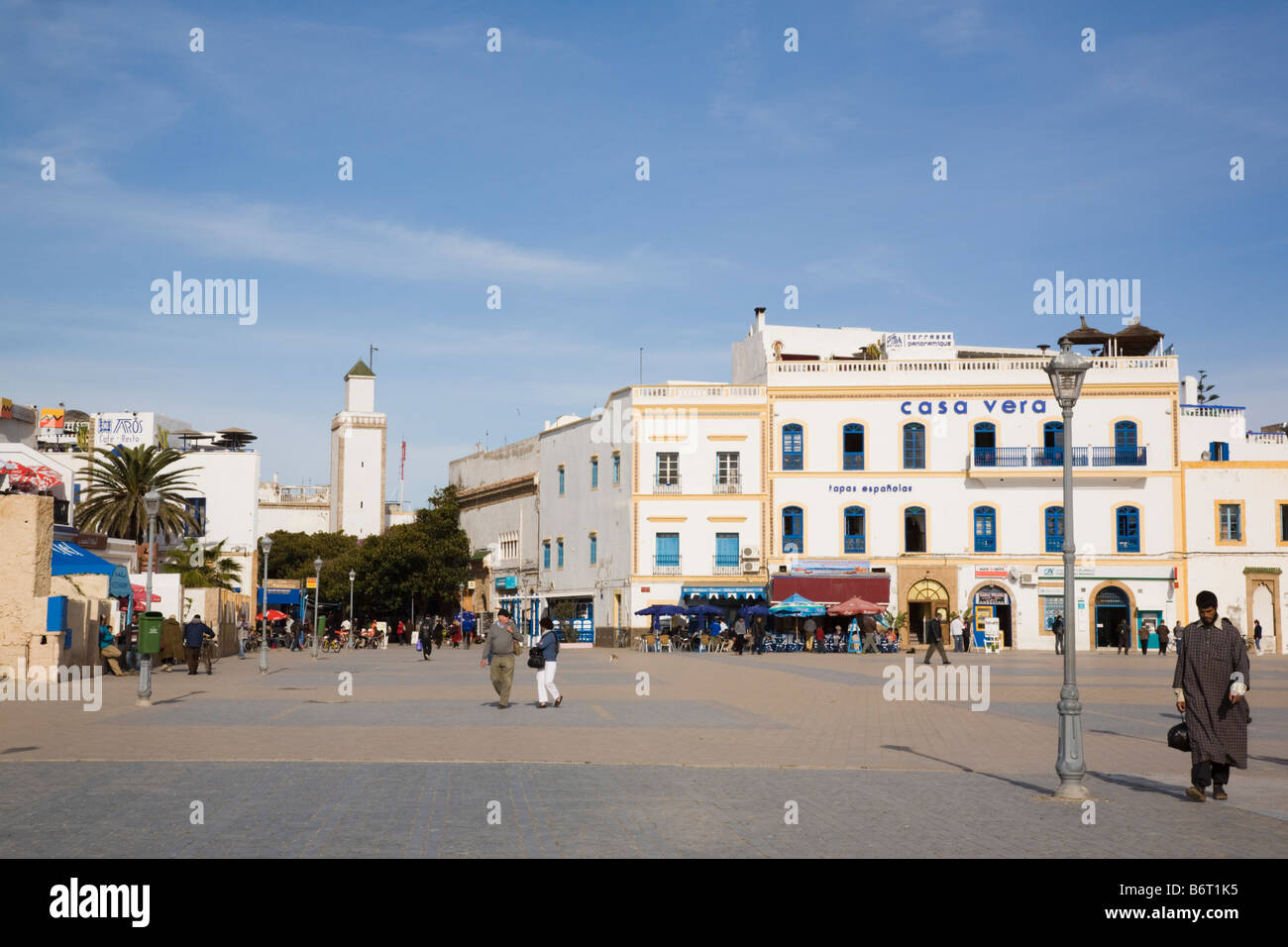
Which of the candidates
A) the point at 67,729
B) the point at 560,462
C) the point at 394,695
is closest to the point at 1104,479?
the point at 560,462

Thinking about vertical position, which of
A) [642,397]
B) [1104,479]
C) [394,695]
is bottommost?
[394,695]

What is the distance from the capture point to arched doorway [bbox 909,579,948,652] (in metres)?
56.8

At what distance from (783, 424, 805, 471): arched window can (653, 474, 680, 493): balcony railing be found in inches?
190

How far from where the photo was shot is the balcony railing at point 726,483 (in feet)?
193

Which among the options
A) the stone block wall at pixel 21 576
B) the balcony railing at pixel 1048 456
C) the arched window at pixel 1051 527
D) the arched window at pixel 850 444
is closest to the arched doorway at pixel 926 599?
the arched window at pixel 1051 527

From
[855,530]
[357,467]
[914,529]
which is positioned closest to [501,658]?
[855,530]

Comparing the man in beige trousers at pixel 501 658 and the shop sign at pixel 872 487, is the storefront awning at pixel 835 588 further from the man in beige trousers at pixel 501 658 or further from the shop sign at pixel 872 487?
the man in beige trousers at pixel 501 658

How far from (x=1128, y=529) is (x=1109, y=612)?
361 centimetres

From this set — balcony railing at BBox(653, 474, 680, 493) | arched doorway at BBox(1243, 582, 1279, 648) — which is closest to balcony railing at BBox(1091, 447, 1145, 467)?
arched doorway at BBox(1243, 582, 1279, 648)

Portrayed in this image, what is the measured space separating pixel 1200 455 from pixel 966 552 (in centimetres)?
1267

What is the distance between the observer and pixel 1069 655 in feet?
38.9

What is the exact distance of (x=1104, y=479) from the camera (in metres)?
57.0

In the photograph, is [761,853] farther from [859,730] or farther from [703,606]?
[703,606]

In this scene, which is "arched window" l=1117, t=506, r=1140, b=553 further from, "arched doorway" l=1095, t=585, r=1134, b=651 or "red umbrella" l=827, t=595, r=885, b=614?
"red umbrella" l=827, t=595, r=885, b=614
